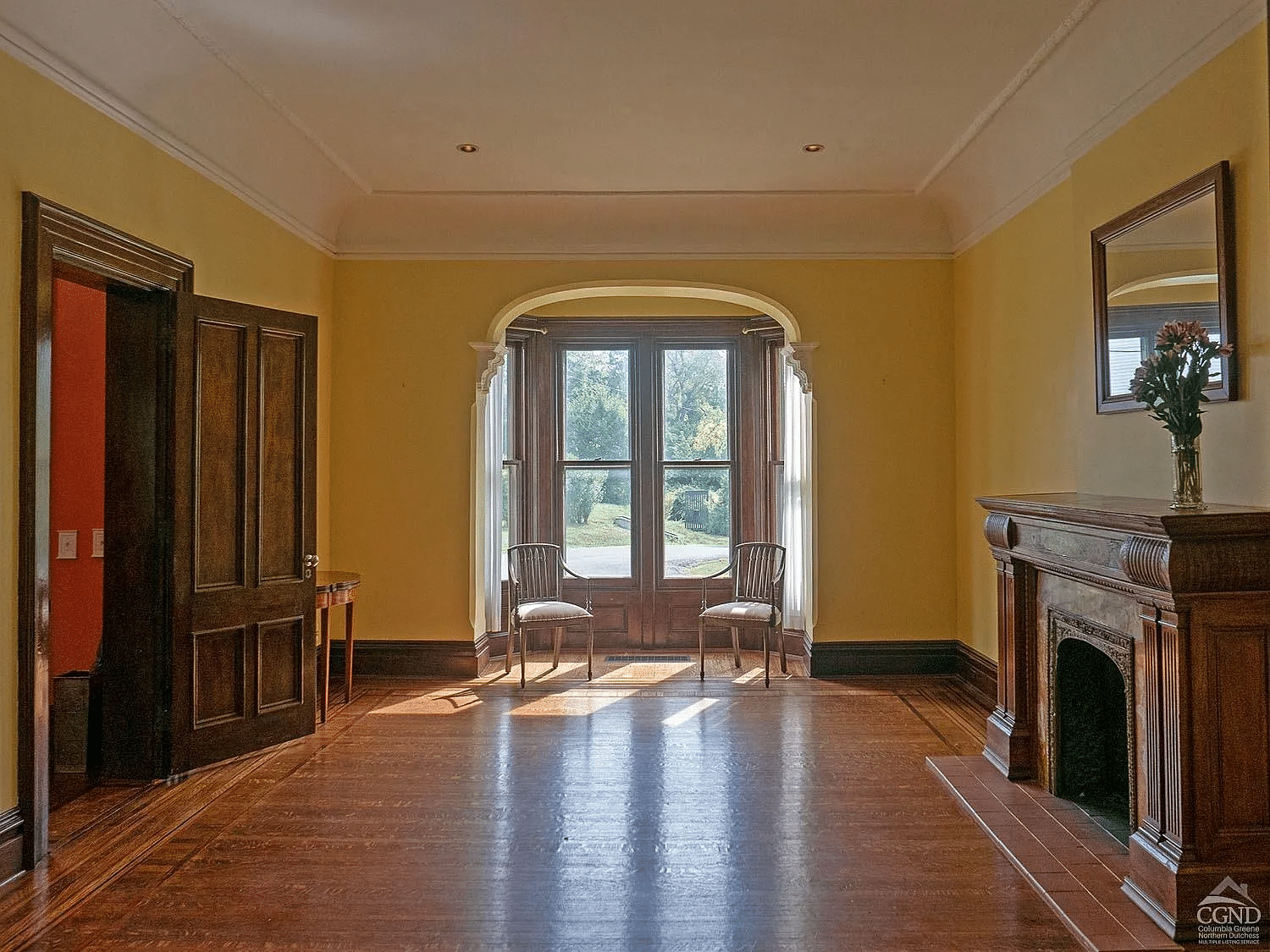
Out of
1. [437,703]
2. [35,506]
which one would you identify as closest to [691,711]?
[437,703]

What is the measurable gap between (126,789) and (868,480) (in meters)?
4.60

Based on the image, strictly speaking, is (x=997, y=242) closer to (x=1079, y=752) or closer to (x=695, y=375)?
(x=695, y=375)

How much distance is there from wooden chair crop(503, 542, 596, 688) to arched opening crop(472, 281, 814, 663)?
0.23 metres

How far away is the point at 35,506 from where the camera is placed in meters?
3.25

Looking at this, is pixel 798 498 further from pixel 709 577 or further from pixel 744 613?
pixel 744 613

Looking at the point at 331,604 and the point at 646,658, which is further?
the point at 646,658

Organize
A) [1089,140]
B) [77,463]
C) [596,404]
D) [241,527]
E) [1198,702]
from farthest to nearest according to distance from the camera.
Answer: [596,404], [77,463], [241,527], [1089,140], [1198,702]

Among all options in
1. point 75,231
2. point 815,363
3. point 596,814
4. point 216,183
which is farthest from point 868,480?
point 75,231

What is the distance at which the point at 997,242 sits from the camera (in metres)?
5.43

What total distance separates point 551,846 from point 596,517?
4018 millimetres

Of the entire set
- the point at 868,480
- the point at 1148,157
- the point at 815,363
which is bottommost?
the point at 868,480

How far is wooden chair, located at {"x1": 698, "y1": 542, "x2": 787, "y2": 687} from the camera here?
6.00m

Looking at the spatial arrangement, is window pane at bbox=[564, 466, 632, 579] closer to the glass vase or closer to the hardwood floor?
the hardwood floor

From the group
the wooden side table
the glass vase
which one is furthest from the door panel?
the glass vase
